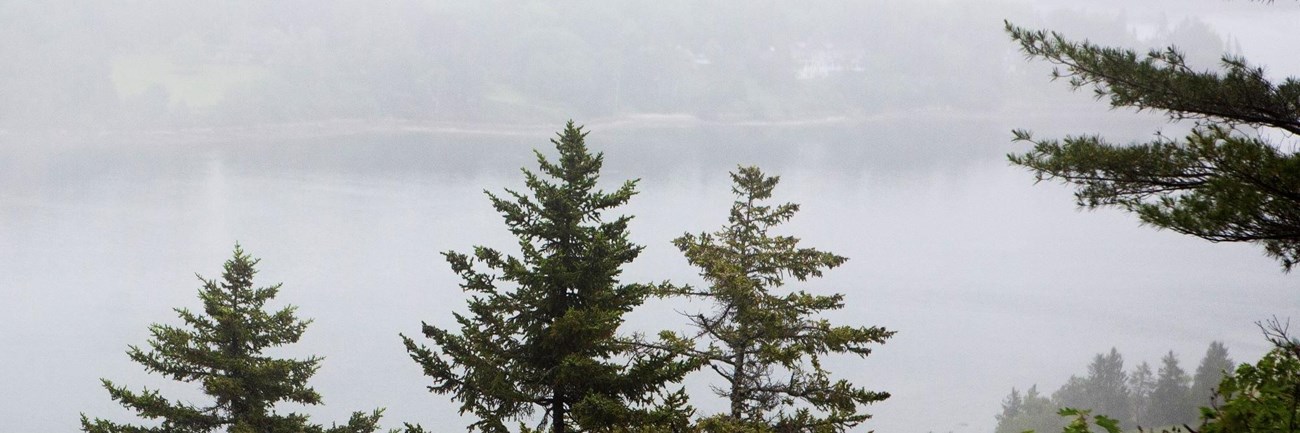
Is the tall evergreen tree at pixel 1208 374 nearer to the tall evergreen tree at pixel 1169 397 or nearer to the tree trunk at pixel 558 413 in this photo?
the tall evergreen tree at pixel 1169 397

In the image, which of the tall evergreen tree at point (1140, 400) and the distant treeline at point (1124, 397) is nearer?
the distant treeline at point (1124, 397)

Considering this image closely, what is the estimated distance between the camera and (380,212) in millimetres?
109750

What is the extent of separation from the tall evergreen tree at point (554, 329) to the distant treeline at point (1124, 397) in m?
44.3

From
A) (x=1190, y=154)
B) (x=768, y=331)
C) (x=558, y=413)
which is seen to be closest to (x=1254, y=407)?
(x=1190, y=154)

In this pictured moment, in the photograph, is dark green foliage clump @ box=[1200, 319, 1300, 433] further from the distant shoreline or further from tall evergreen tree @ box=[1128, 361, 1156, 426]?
the distant shoreline

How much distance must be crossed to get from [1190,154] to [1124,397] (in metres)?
53.3

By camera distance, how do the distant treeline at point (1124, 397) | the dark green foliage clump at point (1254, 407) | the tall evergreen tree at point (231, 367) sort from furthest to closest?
the distant treeline at point (1124, 397), the tall evergreen tree at point (231, 367), the dark green foliage clump at point (1254, 407)

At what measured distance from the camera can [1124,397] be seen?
55156 mm

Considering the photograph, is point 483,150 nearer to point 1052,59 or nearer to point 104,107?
point 104,107

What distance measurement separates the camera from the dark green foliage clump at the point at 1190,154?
5785mm

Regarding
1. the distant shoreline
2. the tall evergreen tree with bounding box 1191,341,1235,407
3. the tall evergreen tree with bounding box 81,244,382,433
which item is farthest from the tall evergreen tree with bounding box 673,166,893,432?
the distant shoreline

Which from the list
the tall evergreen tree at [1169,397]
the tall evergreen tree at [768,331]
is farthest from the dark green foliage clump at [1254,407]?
the tall evergreen tree at [1169,397]

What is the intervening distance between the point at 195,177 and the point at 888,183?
277 feet

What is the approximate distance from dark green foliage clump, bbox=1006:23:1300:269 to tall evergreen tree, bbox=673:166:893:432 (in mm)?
2167
